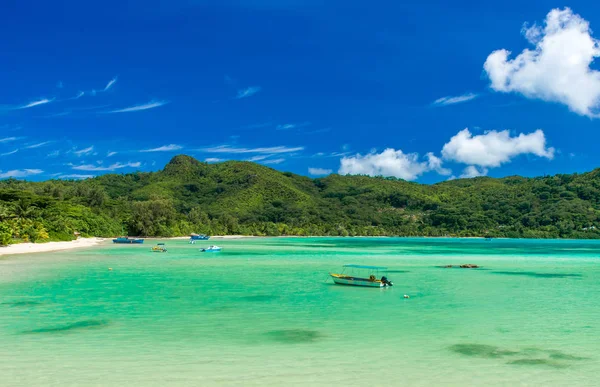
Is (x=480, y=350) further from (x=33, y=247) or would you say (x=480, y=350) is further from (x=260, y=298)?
(x=33, y=247)

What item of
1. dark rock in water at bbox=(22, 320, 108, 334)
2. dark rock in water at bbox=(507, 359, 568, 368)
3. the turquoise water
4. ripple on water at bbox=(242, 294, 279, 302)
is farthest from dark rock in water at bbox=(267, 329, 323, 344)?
ripple on water at bbox=(242, 294, 279, 302)

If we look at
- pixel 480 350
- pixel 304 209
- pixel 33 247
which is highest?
pixel 304 209

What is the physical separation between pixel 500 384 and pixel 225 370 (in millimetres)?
6376

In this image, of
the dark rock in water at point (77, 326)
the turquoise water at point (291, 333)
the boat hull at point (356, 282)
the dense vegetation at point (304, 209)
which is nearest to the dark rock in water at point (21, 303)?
the turquoise water at point (291, 333)

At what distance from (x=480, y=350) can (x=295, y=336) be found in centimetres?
555

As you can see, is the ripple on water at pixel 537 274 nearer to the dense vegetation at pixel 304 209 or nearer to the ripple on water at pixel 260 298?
the ripple on water at pixel 260 298

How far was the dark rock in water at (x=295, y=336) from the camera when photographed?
49.6 feet

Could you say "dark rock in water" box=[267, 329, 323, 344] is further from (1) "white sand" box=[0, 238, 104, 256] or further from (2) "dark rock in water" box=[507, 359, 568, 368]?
(1) "white sand" box=[0, 238, 104, 256]

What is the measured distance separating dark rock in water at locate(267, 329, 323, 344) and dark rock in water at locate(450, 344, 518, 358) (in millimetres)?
4186

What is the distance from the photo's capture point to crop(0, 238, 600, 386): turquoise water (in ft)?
38.4

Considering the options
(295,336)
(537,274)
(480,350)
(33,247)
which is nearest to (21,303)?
→ (295,336)

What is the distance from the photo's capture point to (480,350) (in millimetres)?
14172

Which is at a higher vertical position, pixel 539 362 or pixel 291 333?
pixel 291 333

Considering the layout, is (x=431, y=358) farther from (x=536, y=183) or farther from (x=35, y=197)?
(x=536, y=183)
